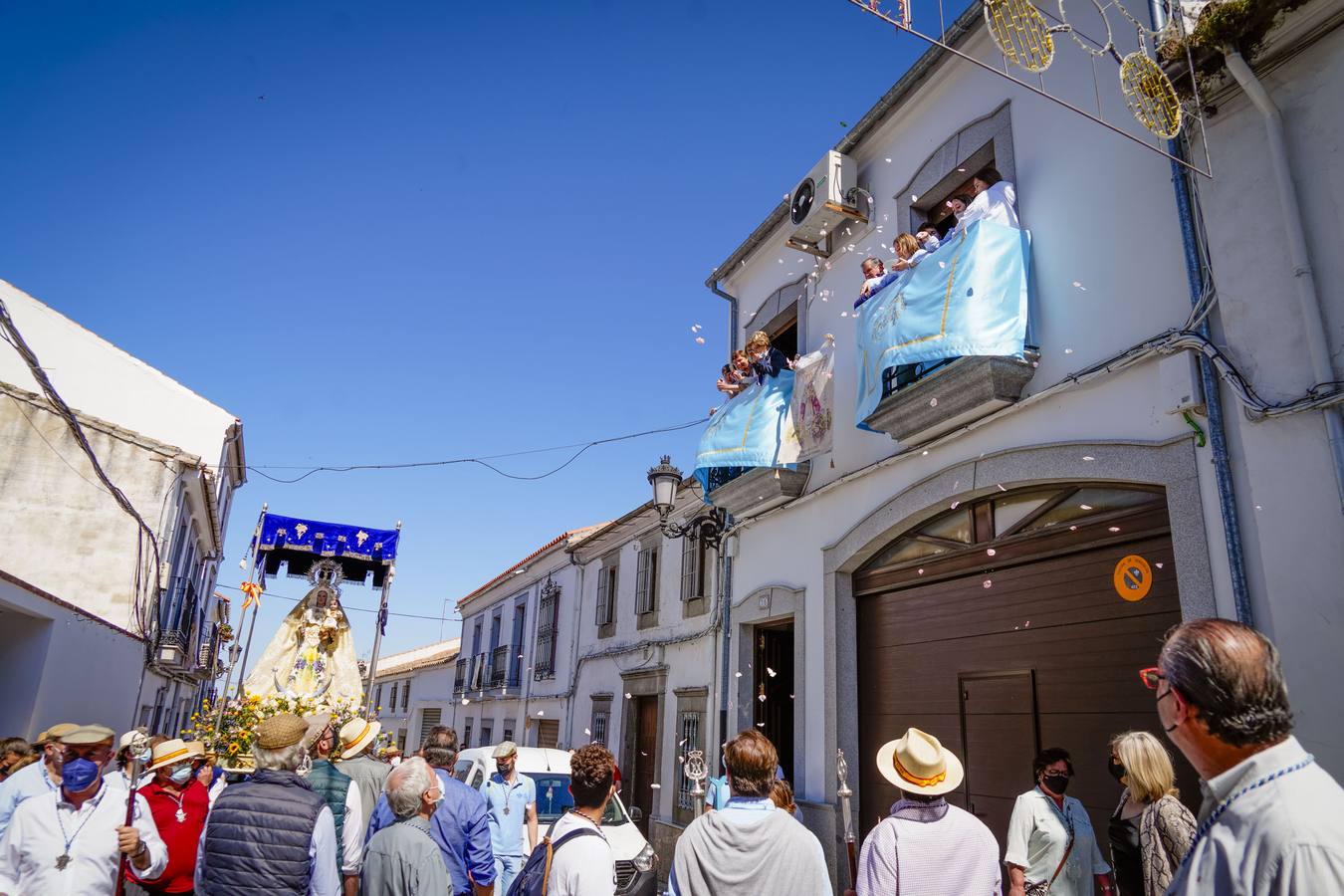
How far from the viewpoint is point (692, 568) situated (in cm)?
1270

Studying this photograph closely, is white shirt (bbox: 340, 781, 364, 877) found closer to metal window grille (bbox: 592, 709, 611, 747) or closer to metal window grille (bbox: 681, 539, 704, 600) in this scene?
metal window grille (bbox: 681, 539, 704, 600)

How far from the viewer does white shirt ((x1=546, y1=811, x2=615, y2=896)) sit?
2.88 meters

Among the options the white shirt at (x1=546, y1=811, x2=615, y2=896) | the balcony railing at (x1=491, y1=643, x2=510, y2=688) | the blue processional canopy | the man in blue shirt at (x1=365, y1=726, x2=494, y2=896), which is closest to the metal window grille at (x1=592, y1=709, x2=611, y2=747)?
the blue processional canopy

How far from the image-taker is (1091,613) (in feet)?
18.7

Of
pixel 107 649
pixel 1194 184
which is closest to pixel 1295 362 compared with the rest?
pixel 1194 184

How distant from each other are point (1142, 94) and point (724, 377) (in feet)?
18.1

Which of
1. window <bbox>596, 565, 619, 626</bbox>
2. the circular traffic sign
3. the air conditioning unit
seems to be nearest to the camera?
the circular traffic sign

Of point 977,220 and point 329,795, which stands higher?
point 977,220

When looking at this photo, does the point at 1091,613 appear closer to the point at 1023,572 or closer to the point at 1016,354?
the point at 1023,572

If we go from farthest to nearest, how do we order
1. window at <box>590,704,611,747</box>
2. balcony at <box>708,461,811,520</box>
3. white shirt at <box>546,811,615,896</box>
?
window at <box>590,704,611,747</box>
balcony at <box>708,461,811,520</box>
white shirt at <box>546,811,615,896</box>

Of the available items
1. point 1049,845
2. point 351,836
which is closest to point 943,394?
point 1049,845

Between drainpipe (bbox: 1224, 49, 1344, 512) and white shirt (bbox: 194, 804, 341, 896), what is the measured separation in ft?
16.1

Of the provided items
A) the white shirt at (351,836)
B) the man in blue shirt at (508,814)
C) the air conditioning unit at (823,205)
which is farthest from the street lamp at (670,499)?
the white shirt at (351,836)

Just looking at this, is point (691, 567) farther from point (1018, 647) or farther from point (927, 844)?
point (927, 844)
